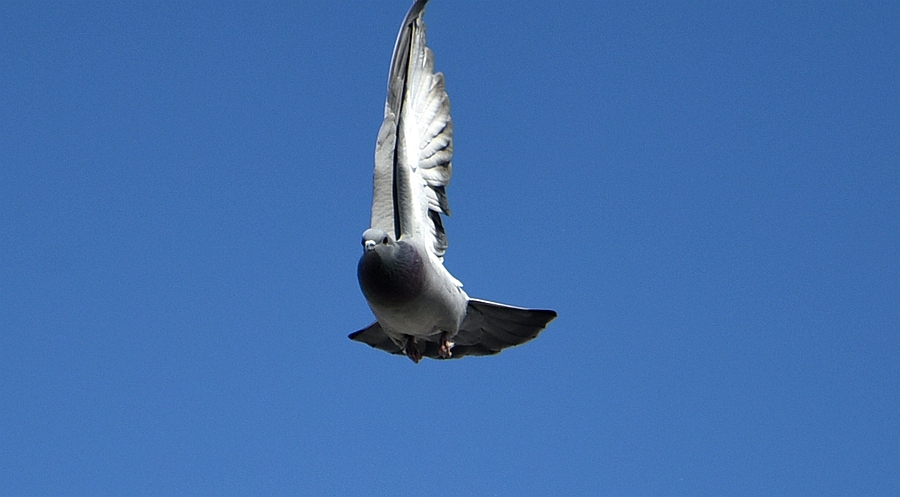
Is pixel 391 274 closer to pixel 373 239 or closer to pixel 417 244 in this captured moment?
pixel 373 239

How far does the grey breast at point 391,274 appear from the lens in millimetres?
11578

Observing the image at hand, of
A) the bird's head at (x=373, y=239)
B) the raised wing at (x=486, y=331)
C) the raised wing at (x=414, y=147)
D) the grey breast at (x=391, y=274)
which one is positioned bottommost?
the grey breast at (x=391, y=274)

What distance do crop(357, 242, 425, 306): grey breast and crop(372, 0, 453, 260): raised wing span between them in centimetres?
64

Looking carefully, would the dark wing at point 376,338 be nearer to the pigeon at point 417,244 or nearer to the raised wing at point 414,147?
the pigeon at point 417,244

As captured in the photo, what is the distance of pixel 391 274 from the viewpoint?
11641 mm

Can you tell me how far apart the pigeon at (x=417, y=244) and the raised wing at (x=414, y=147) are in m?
0.01

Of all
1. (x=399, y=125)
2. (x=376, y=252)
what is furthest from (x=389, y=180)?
(x=376, y=252)

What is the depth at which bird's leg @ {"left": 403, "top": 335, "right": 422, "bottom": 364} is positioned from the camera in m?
13.2

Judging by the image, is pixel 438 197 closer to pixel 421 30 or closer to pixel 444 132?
pixel 444 132

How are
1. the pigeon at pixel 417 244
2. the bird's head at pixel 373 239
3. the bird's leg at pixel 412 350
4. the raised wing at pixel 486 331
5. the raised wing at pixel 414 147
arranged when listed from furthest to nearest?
1. the raised wing at pixel 486 331
2. the bird's leg at pixel 412 350
3. the raised wing at pixel 414 147
4. the pigeon at pixel 417 244
5. the bird's head at pixel 373 239

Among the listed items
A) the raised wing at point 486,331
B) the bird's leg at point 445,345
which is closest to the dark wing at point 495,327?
the raised wing at point 486,331

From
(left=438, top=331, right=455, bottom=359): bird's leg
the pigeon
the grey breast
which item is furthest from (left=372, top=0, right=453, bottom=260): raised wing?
(left=438, top=331, right=455, bottom=359): bird's leg

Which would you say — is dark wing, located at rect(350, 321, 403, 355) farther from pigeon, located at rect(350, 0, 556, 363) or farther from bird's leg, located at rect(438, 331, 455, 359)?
bird's leg, located at rect(438, 331, 455, 359)

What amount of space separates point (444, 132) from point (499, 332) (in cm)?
240
